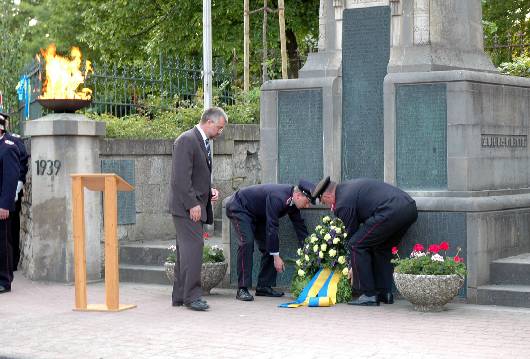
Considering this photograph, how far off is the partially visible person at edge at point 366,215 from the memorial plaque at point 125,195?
14.0ft

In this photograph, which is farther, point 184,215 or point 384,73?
point 384,73

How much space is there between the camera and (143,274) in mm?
13969

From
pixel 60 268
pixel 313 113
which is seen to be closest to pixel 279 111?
pixel 313 113

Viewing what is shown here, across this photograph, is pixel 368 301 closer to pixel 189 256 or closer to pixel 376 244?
pixel 376 244

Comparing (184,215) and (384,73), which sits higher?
(384,73)

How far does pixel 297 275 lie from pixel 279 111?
205 centimetres

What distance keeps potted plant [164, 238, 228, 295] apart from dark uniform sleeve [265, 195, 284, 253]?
73 cm

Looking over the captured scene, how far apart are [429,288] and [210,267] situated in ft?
8.84

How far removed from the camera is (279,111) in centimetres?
1302

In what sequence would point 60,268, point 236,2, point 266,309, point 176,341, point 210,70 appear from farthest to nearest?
1. point 236,2
2. point 210,70
3. point 60,268
4. point 266,309
5. point 176,341

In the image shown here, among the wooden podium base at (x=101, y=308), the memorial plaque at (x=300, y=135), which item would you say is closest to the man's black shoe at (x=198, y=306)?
the wooden podium base at (x=101, y=308)

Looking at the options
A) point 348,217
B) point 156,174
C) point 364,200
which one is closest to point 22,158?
point 156,174

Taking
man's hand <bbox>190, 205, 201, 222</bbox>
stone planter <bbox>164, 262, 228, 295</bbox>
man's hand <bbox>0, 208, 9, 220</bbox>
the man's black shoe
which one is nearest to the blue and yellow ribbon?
the man's black shoe

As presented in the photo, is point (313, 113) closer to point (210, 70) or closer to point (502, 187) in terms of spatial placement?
point (502, 187)
